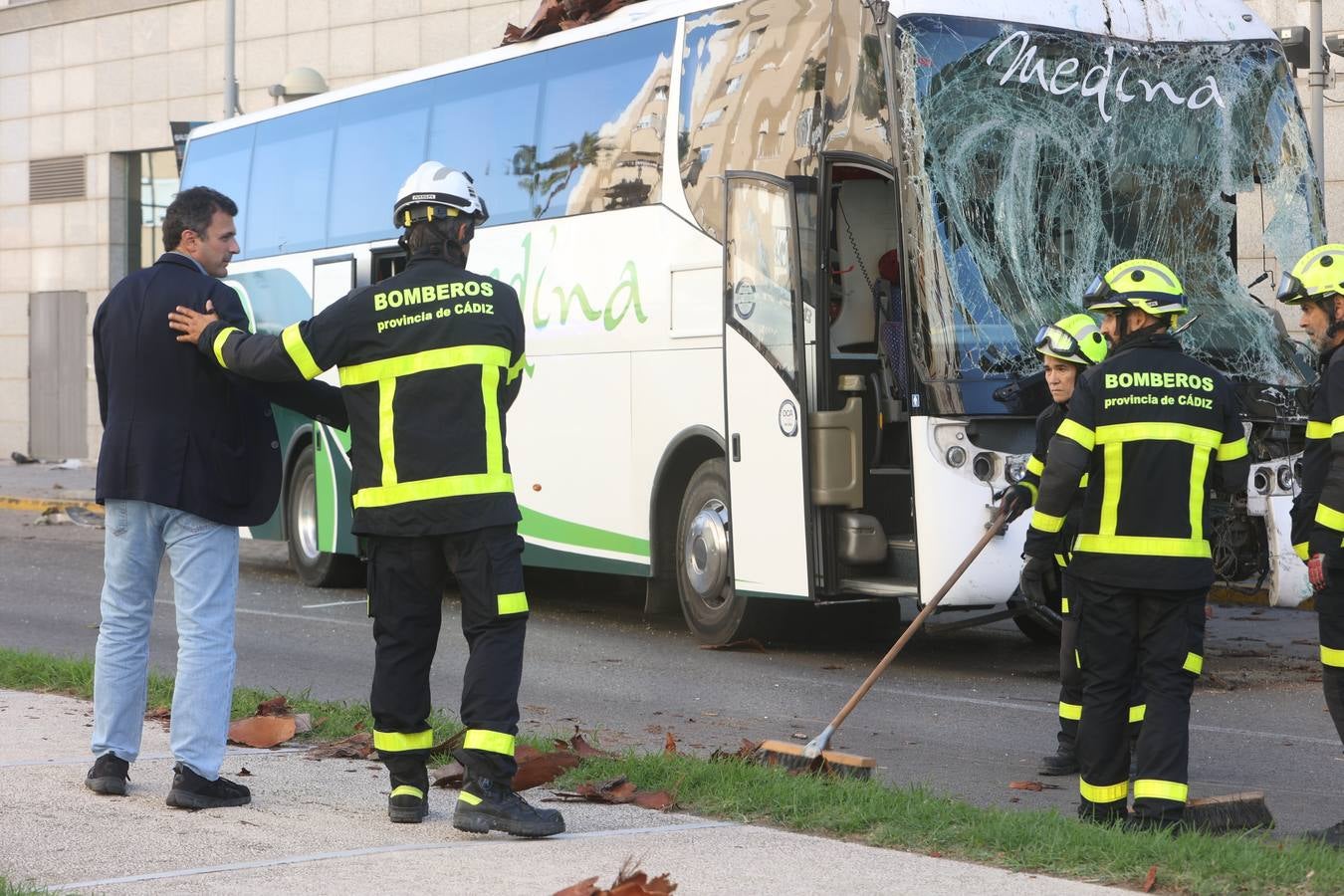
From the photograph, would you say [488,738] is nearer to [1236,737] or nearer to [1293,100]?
[1236,737]

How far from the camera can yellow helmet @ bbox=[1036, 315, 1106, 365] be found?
25.6 ft

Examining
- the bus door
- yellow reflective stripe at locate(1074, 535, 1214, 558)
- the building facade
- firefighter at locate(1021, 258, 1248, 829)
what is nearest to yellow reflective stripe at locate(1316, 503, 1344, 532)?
firefighter at locate(1021, 258, 1248, 829)

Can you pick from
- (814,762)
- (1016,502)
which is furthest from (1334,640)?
(814,762)

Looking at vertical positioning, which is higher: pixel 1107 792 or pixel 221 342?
pixel 221 342

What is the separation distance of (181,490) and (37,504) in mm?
18912

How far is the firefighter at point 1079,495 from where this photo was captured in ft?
24.9

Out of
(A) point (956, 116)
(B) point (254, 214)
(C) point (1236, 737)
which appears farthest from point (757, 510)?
(B) point (254, 214)

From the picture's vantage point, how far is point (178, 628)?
20.7ft

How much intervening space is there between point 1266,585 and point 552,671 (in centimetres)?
392

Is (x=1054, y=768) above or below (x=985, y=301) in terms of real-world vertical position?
below

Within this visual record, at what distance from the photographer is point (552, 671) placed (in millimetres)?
10789

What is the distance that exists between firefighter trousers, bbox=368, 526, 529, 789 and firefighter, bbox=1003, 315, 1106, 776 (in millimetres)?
2491

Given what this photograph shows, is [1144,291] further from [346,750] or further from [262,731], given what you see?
[262,731]

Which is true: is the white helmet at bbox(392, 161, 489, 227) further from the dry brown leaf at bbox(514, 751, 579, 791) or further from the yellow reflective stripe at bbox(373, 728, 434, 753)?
the dry brown leaf at bbox(514, 751, 579, 791)
